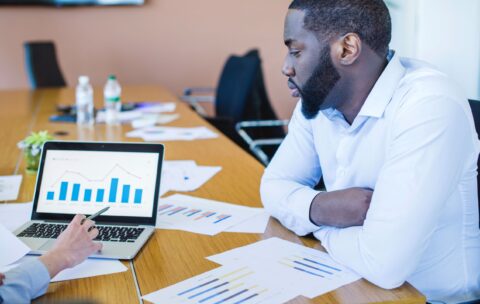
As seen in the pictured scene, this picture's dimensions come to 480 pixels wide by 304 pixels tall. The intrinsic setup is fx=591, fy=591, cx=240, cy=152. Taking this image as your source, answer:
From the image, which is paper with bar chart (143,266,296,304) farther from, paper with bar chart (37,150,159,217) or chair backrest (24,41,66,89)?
chair backrest (24,41,66,89)

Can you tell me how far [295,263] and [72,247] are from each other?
49 centimetres

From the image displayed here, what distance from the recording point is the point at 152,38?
5.35 meters

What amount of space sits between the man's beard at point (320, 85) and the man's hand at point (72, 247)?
0.60 m

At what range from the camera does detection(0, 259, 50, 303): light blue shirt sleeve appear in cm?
110

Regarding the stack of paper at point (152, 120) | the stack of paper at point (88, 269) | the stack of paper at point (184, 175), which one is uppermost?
the stack of paper at point (88, 269)

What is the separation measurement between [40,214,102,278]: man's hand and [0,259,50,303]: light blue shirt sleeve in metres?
Answer: 0.02

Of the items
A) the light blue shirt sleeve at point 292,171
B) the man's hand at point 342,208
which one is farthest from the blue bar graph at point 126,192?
the man's hand at point 342,208

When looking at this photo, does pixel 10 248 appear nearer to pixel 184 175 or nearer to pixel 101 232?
pixel 101 232

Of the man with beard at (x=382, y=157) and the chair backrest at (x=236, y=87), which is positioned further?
the chair backrest at (x=236, y=87)

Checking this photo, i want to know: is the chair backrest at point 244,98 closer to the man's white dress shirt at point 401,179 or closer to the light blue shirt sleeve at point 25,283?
the man's white dress shirt at point 401,179

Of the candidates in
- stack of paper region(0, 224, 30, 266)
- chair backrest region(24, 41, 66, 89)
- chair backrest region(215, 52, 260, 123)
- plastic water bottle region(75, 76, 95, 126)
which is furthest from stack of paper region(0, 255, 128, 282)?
chair backrest region(24, 41, 66, 89)

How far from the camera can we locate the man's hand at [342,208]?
1.37 m

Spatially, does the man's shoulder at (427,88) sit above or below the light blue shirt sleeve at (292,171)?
above

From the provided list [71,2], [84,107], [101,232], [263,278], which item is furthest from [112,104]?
[71,2]
